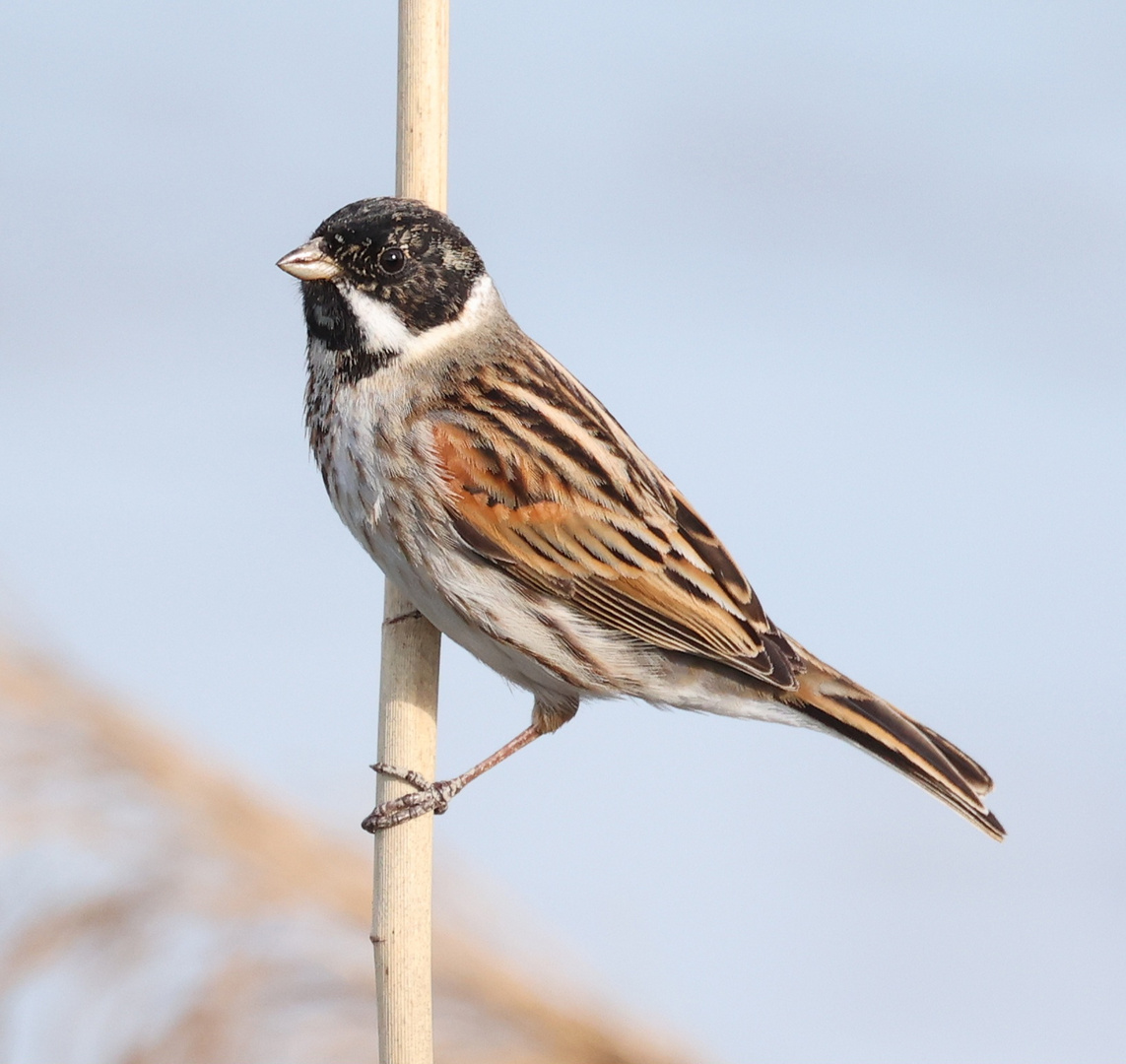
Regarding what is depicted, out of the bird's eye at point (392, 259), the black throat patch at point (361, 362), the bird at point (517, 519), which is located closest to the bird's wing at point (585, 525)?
the bird at point (517, 519)

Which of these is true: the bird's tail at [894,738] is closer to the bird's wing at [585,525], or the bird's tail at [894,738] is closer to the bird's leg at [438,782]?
the bird's wing at [585,525]

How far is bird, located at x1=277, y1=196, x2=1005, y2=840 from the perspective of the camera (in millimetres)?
3373

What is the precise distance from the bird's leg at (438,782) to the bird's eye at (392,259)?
1.15m

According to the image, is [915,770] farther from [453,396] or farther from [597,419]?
[453,396]

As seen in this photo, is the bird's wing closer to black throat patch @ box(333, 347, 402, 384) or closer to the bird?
the bird

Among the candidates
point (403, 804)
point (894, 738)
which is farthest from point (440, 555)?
point (894, 738)

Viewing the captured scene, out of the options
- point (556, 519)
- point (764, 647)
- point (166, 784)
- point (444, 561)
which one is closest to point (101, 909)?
point (166, 784)

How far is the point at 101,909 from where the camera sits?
8.13 feet

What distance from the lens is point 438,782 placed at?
3324 mm

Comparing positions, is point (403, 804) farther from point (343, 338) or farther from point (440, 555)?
point (343, 338)

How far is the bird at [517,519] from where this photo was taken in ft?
11.1

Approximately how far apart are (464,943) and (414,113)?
1.68 m

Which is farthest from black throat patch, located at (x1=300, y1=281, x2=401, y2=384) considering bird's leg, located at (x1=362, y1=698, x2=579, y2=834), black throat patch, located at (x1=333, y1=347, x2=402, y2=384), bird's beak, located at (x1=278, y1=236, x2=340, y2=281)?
bird's leg, located at (x1=362, y1=698, x2=579, y2=834)

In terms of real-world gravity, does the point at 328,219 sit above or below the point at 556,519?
above
